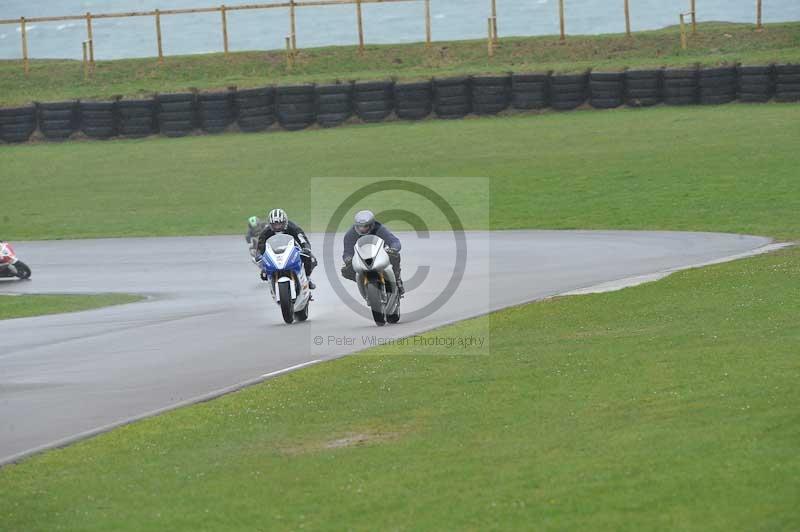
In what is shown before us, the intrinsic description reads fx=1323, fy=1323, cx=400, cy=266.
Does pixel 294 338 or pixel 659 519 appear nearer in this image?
pixel 659 519

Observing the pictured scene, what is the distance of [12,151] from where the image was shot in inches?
1622

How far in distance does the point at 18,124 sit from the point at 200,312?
25.6 m

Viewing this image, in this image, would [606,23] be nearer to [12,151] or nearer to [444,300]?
[12,151]

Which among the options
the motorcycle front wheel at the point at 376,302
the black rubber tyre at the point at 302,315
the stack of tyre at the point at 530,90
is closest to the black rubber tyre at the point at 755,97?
the stack of tyre at the point at 530,90

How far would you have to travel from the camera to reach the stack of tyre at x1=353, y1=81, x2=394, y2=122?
40188 millimetres

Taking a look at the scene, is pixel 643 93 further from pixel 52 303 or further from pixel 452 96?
pixel 52 303

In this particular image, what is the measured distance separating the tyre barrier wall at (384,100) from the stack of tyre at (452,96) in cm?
3

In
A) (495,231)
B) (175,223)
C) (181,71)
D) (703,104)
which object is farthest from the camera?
(181,71)

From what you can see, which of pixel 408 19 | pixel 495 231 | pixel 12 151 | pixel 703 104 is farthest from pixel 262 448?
pixel 408 19

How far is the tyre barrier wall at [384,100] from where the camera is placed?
3825 cm

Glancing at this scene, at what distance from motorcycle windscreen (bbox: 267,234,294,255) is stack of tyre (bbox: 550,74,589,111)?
24.1m

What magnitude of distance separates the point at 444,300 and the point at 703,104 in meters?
22.5

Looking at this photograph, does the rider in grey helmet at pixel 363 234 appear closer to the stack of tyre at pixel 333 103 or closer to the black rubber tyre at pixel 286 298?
the black rubber tyre at pixel 286 298

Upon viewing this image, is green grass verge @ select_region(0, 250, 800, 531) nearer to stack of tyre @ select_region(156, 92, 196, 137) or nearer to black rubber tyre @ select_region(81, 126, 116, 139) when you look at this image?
stack of tyre @ select_region(156, 92, 196, 137)
